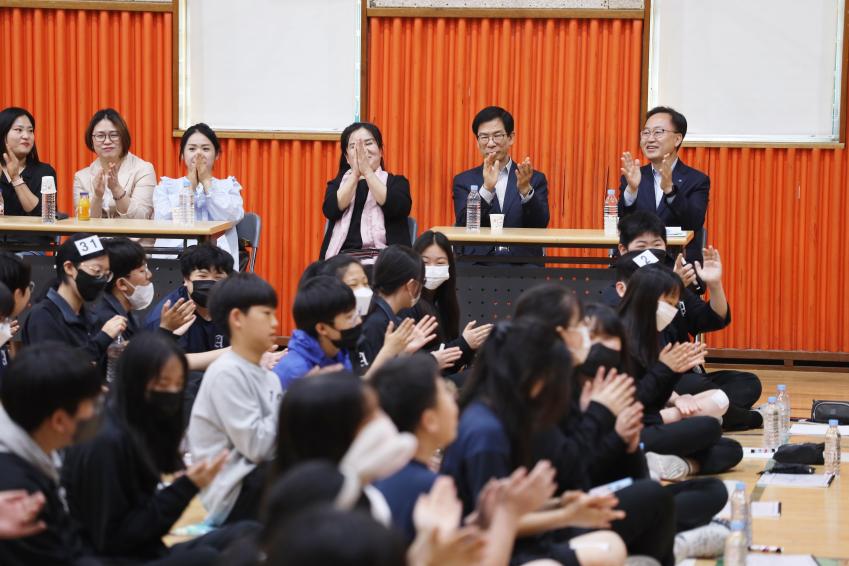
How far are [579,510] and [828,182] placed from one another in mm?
5755

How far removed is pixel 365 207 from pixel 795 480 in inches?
113

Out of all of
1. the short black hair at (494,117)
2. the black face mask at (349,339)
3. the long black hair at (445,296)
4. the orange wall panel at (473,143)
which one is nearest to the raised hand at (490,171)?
the short black hair at (494,117)

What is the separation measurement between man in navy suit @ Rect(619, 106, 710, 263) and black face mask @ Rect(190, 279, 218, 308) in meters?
2.57

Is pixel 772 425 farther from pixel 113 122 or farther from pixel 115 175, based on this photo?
pixel 113 122

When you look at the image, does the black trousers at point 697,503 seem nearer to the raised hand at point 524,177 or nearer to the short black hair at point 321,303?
the short black hair at point 321,303

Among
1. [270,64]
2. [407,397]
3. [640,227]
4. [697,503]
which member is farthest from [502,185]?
[407,397]

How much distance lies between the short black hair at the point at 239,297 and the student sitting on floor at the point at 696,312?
2115 millimetres

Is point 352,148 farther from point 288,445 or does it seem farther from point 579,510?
point 288,445

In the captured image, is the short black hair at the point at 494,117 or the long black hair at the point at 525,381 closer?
the long black hair at the point at 525,381

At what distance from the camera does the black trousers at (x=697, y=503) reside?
13.2ft

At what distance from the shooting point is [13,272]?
4.85m

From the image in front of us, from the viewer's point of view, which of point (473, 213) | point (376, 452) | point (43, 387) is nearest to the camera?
point (376, 452)

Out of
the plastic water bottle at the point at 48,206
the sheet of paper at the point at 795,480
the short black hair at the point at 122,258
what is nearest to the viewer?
the sheet of paper at the point at 795,480

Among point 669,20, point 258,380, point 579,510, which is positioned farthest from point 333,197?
point 579,510
